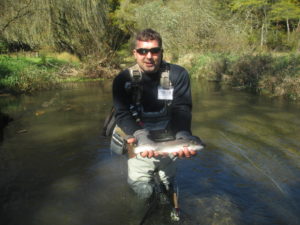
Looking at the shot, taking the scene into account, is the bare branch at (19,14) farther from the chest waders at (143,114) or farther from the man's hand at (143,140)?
the man's hand at (143,140)

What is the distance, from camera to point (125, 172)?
584cm

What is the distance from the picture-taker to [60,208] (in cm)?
450

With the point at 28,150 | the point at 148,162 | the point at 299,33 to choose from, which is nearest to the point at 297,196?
the point at 148,162

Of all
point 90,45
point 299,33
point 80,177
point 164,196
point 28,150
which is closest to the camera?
point 164,196

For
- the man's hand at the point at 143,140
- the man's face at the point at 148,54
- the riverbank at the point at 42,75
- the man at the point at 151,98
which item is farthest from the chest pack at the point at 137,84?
the riverbank at the point at 42,75

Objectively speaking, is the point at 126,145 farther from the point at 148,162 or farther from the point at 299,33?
the point at 299,33

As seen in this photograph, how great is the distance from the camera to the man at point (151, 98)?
3.42 meters

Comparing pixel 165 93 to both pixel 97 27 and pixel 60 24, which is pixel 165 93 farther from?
pixel 97 27

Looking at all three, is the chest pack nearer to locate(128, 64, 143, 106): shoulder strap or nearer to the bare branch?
locate(128, 64, 143, 106): shoulder strap

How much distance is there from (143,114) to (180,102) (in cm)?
51

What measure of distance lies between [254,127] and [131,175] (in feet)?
18.7

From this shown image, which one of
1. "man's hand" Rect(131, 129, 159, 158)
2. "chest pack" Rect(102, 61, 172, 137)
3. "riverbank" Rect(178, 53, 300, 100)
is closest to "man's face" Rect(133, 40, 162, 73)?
"chest pack" Rect(102, 61, 172, 137)

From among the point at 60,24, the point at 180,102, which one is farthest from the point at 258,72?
the point at 60,24

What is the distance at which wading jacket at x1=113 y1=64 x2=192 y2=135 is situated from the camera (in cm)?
351
